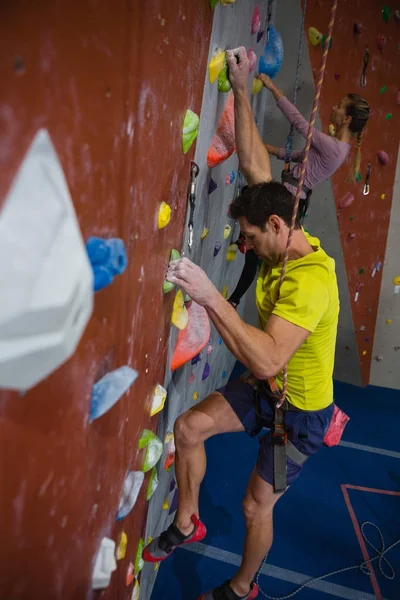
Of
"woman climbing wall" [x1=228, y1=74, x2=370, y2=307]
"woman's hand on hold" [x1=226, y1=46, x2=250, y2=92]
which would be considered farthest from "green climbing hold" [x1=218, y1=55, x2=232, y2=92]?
"woman climbing wall" [x1=228, y1=74, x2=370, y2=307]

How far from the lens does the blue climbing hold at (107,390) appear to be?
29.0 inches

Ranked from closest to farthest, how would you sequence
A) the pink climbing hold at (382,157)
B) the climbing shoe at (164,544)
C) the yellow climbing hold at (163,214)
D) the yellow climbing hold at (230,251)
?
the yellow climbing hold at (163,214), the climbing shoe at (164,544), the yellow climbing hold at (230,251), the pink climbing hold at (382,157)

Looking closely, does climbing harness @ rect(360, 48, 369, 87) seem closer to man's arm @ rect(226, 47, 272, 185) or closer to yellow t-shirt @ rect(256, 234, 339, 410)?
man's arm @ rect(226, 47, 272, 185)

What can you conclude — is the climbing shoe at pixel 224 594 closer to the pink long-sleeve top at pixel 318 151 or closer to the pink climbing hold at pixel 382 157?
the pink long-sleeve top at pixel 318 151

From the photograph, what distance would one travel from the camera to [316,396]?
1.63 m

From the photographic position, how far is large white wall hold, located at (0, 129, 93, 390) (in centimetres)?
39

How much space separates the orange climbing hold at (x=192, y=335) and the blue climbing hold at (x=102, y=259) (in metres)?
0.86

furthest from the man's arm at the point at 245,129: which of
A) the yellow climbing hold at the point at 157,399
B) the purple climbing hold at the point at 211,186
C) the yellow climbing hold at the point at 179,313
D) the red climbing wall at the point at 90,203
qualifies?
the yellow climbing hold at the point at 157,399

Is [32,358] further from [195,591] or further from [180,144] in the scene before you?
[195,591]

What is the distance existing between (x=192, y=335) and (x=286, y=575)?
4.58ft

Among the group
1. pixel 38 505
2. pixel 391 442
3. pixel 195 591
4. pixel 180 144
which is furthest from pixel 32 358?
pixel 391 442

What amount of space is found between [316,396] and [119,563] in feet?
2.78

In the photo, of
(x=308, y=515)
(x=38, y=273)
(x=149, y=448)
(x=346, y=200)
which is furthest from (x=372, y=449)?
(x=38, y=273)

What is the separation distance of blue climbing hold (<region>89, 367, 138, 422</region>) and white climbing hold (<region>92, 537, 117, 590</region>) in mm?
339
